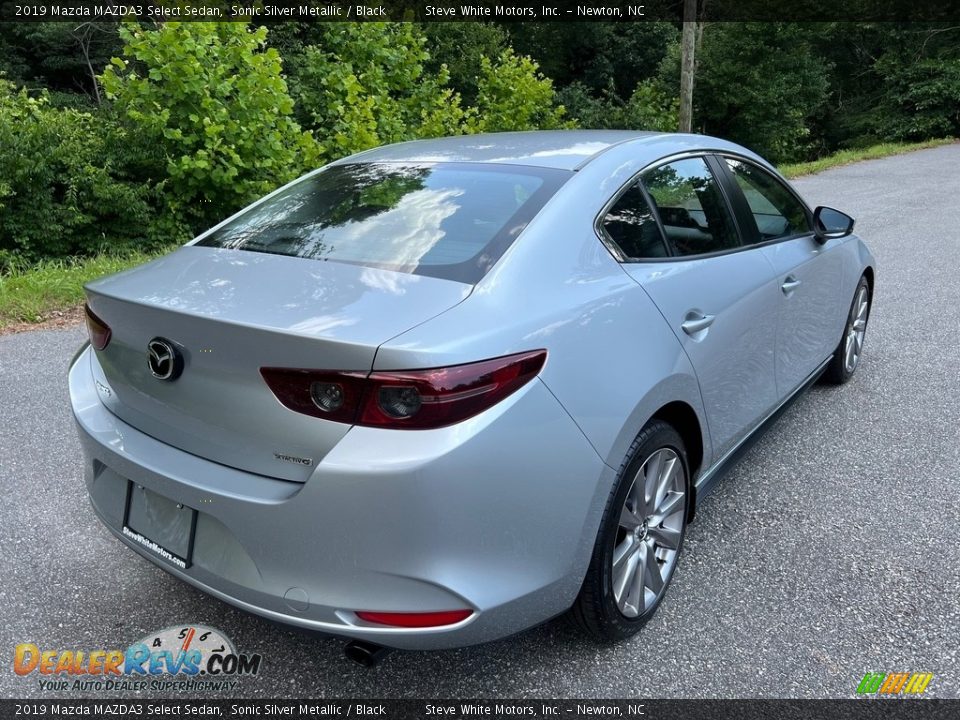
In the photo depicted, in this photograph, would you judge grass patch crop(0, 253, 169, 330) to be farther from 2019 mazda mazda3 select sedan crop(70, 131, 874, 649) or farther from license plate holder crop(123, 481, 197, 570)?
license plate holder crop(123, 481, 197, 570)

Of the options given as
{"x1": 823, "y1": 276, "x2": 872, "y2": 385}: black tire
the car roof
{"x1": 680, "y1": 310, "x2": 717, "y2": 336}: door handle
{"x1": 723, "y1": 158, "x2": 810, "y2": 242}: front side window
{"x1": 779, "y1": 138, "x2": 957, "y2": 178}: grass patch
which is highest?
the car roof

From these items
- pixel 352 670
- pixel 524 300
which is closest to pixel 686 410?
pixel 524 300

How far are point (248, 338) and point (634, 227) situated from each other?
135 cm

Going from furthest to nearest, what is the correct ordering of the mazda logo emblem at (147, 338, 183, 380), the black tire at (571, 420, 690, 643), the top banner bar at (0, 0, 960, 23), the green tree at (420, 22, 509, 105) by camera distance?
the green tree at (420, 22, 509, 105), the top banner bar at (0, 0, 960, 23), the black tire at (571, 420, 690, 643), the mazda logo emblem at (147, 338, 183, 380)

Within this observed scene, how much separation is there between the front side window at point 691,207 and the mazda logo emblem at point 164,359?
167cm

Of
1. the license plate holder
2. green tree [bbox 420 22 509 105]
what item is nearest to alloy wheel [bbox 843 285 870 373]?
the license plate holder

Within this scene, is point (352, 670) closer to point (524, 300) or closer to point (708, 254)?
point (524, 300)

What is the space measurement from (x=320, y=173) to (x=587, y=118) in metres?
30.5

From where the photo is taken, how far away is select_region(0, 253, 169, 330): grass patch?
6.13 metres

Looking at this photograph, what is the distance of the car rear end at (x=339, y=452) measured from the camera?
1792 millimetres

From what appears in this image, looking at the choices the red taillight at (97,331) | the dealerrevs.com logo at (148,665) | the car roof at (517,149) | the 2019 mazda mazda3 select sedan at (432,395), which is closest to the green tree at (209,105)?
the car roof at (517,149)

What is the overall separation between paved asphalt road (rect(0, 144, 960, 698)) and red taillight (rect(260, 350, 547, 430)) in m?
0.95

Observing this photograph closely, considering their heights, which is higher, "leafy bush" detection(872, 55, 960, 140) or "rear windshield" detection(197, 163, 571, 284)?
"leafy bush" detection(872, 55, 960, 140)

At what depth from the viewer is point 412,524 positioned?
1776 millimetres
